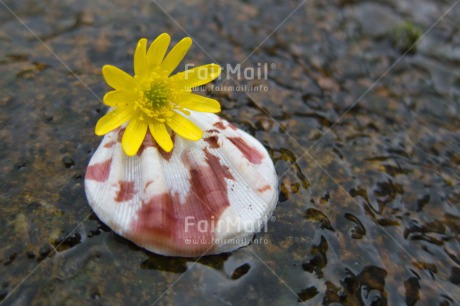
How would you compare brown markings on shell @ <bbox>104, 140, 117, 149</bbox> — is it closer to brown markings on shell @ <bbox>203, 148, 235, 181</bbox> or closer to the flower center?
the flower center

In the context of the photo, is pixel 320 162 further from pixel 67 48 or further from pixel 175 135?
pixel 67 48

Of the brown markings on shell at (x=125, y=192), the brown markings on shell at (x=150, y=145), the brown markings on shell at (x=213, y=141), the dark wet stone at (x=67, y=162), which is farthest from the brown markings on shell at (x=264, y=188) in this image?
the dark wet stone at (x=67, y=162)

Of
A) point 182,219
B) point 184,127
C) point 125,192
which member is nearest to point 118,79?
point 184,127

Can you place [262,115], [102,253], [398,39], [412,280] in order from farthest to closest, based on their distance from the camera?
[398,39] < [262,115] < [412,280] < [102,253]

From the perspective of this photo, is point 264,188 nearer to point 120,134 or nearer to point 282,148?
point 282,148

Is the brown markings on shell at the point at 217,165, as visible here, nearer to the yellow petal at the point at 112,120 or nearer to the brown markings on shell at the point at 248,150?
the brown markings on shell at the point at 248,150

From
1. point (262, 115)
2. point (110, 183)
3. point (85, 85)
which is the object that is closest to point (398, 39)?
point (262, 115)

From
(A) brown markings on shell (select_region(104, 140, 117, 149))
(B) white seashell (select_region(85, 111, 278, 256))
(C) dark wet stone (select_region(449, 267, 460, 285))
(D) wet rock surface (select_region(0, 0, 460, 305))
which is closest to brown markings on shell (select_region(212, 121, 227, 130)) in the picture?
(B) white seashell (select_region(85, 111, 278, 256))
